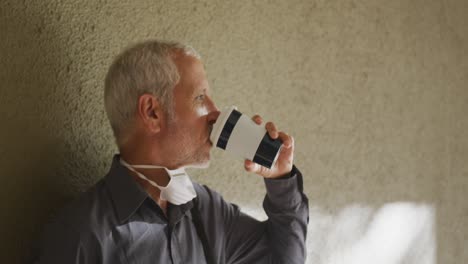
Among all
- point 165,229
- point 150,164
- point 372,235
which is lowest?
point 372,235

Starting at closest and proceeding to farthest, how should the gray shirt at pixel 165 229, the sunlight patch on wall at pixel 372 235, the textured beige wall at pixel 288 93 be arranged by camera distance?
the gray shirt at pixel 165 229, the textured beige wall at pixel 288 93, the sunlight patch on wall at pixel 372 235

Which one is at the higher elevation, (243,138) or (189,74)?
(189,74)

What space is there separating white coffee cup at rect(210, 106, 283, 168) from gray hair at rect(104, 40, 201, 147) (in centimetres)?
13

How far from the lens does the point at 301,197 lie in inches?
61.1

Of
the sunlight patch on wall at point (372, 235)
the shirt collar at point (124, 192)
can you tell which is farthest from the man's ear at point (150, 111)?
the sunlight patch on wall at point (372, 235)

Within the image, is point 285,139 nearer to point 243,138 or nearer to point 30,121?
point 243,138

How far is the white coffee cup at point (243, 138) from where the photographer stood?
1284mm

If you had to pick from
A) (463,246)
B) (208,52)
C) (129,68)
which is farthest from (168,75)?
(463,246)

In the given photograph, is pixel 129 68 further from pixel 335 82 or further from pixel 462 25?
pixel 462 25

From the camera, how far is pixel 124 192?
4.29 feet

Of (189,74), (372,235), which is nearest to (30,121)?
(189,74)

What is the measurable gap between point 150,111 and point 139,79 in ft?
0.24

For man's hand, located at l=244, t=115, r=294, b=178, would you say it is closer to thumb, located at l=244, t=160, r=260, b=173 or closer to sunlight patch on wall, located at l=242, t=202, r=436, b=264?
thumb, located at l=244, t=160, r=260, b=173

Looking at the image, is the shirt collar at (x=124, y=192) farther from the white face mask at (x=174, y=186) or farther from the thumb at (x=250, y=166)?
the thumb at (x=250, y=166)
